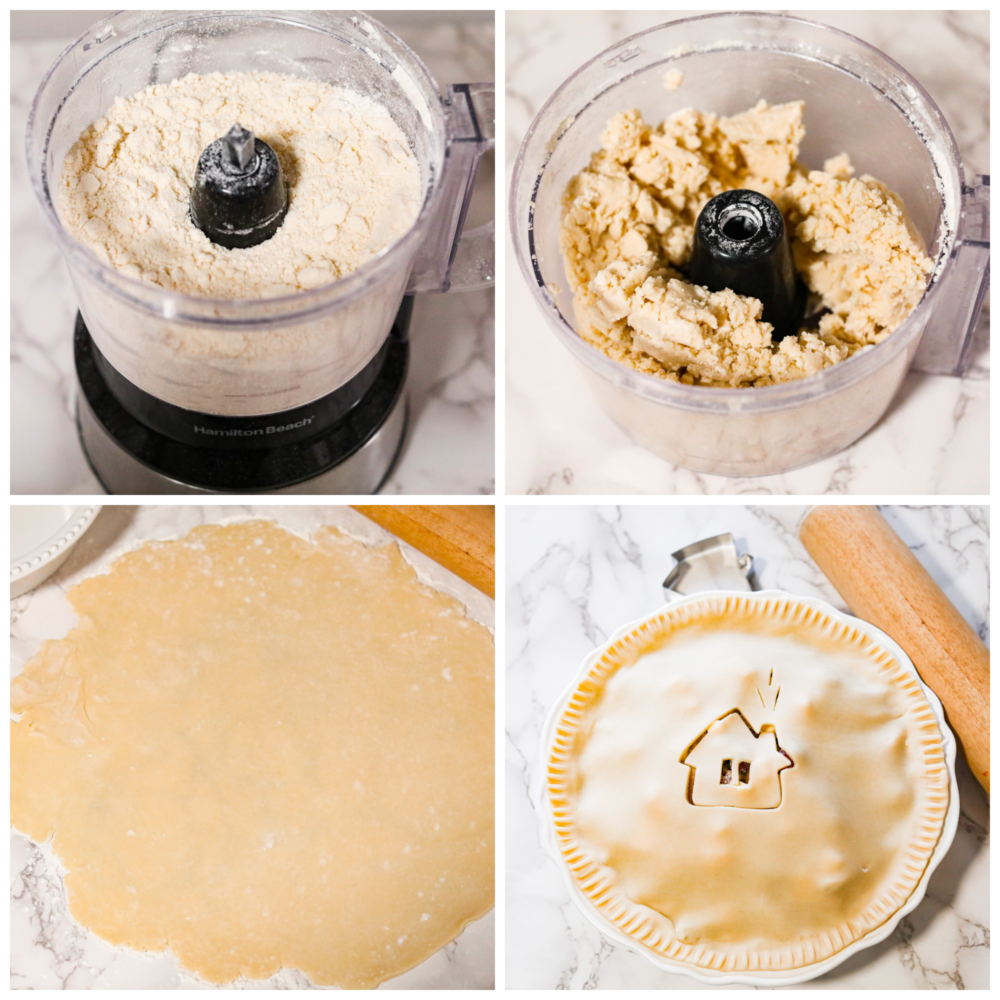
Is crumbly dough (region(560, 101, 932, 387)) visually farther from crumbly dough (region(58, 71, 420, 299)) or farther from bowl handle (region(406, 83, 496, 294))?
crumbly dough (region(58, 71, 420, 299))

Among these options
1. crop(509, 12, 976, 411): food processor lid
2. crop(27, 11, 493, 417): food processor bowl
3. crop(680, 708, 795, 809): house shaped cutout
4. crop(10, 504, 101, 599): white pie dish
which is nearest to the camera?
crop(27, 11, 493, 417): food processor bowl

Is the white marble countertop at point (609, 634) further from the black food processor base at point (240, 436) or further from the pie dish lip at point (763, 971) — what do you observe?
the black food processor base at point (240, 436)

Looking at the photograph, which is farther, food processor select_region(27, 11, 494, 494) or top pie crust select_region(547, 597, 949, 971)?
top pie crust select_region(547, 597, 949, 971)

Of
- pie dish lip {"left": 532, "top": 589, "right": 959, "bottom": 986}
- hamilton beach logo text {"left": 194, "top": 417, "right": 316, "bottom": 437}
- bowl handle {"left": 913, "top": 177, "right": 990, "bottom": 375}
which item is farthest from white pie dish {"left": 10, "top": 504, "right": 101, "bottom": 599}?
bowl handle {"left": 913, "top": 177, "right": 990, "bottom": 375}

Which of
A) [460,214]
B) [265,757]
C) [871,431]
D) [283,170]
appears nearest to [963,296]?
[871,431]

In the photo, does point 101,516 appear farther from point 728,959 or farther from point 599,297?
point 728,959

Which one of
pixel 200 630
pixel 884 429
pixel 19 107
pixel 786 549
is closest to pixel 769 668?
pixel 786 549

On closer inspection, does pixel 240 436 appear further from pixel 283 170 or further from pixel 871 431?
pixel 871 431

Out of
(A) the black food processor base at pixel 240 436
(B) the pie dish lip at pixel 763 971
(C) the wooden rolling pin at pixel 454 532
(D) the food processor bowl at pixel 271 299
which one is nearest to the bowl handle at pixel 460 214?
(D) the food processor bowl at pixel 271 299
